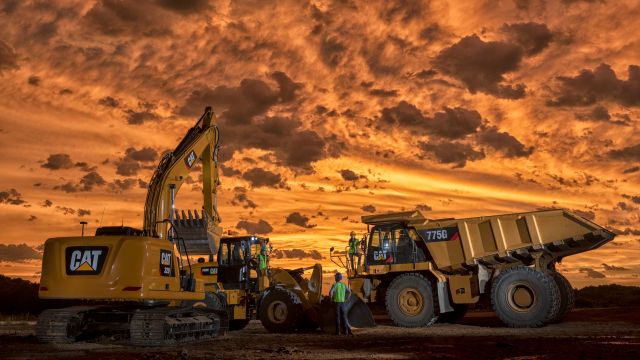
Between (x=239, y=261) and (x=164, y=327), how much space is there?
801cm

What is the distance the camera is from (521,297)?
23.1 meters

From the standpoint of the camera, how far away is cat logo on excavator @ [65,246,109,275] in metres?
16.9

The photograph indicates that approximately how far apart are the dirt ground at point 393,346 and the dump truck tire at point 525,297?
600 millimetres

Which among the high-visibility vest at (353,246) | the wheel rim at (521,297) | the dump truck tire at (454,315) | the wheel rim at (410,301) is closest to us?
the wheel rim at (521,297)

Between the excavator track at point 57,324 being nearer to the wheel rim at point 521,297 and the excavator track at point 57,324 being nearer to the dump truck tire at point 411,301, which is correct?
the dump truck tire at point 411,301

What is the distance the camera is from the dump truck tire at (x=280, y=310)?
23156 millimetres

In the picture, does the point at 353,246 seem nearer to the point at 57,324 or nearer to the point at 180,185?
the point at 180,185

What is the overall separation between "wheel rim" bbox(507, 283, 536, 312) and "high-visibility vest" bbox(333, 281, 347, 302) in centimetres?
572

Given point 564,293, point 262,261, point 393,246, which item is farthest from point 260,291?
point 564,293

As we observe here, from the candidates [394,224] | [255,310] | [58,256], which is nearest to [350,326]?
[255,310]

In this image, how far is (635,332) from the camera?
20.9 m

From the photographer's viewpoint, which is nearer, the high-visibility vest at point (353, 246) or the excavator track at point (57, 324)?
the excavator track at point (57, 324)

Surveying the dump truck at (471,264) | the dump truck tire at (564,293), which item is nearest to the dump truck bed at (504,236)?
the dump truck at (471,264)

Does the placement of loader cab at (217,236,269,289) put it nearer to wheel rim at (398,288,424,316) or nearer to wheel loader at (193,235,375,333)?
wheel loader at (193,235,375,333)
